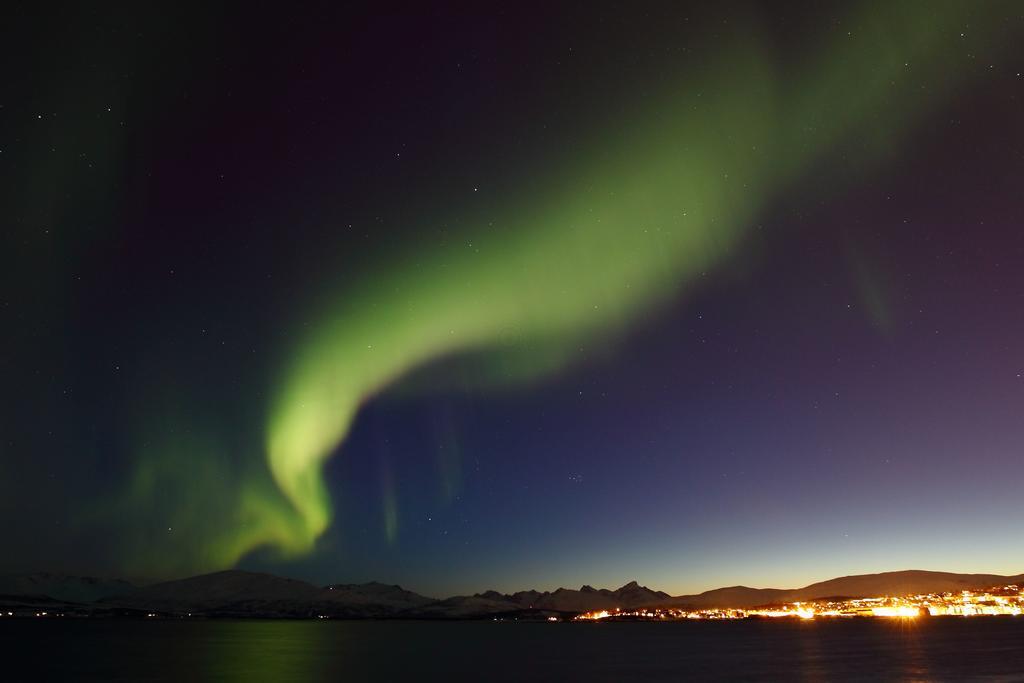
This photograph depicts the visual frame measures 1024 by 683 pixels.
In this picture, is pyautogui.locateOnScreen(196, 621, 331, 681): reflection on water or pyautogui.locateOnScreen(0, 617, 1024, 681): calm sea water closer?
pyautogui.locateOnScreen(0, 617, 1024, 681): calm sea water

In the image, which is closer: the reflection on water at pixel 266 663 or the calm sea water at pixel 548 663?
the calm sea water at pixel 548 663

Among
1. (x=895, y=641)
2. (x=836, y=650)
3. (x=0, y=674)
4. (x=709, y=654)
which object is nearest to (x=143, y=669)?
(x=0, y=674)

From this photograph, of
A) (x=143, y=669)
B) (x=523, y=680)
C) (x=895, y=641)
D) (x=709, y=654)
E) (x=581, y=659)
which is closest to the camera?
(x=523, y=680)

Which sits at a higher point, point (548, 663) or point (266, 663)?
point (266, 663)

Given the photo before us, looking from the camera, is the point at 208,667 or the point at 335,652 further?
the point at 335,652

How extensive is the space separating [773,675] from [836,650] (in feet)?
174

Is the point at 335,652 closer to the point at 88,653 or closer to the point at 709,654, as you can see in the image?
the point at 88,653

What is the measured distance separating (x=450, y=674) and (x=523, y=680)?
37.5 feet

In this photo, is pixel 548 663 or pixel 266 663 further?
pixel 266 663

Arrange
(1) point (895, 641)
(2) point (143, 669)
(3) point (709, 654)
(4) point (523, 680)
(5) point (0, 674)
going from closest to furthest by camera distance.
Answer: (4) point (523, 680) → (5) point (0, 674) → (2) point (143, 669) → (3) point (709, 654) → (1) point (895, 641)

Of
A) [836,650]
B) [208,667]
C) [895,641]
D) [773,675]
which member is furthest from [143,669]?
[895,641]

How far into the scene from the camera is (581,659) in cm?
11081

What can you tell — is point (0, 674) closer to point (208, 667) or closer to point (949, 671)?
point (208, 667)

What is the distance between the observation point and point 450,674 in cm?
8588
